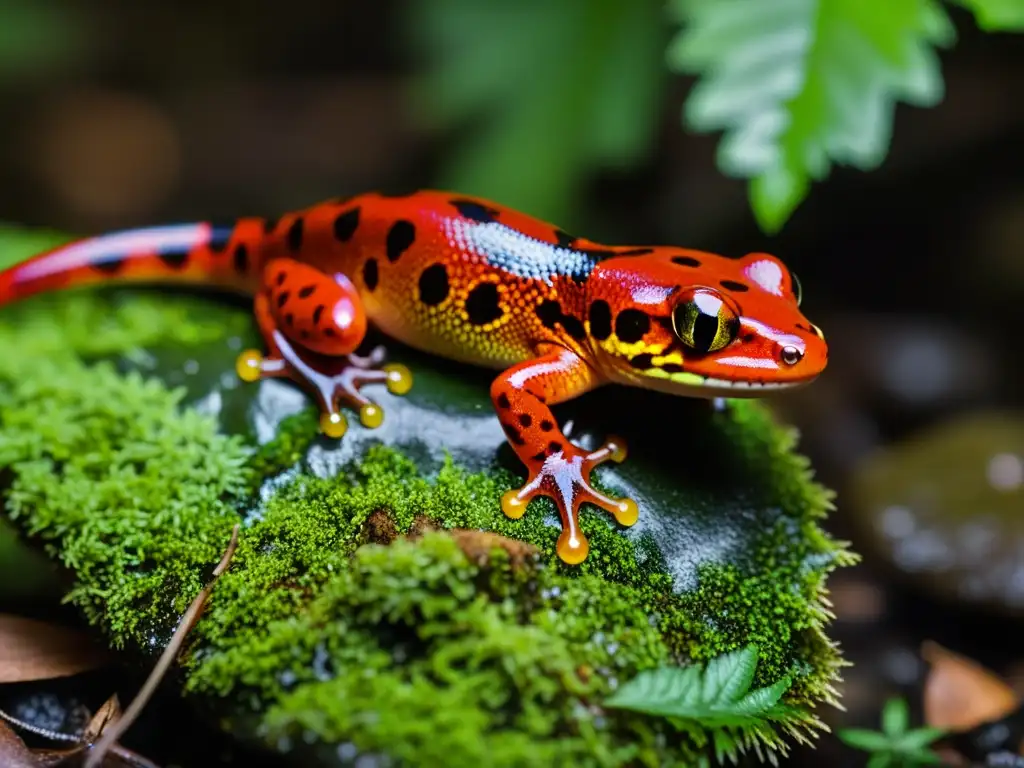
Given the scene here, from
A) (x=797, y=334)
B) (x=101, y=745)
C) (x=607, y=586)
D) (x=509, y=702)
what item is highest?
(x=797, y=334)

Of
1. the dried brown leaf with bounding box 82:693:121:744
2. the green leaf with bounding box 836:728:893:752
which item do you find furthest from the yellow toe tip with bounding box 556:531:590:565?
the dried brown leaf with bounding box 82:693:121:744

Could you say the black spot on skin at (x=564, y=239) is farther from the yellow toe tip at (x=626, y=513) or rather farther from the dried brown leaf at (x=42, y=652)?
the dried brown leaf at (x=42, y=652)

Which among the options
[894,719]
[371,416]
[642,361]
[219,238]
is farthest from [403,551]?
[219,238]

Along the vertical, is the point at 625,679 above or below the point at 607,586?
below

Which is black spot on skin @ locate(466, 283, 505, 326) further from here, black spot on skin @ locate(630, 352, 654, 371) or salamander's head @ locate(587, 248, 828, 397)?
black spot on skin @ locate(630, 352, 654, 371)

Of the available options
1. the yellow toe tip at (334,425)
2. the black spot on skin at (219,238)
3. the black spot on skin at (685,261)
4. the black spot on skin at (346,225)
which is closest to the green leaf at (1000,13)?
the black spot on skin at (685,261)

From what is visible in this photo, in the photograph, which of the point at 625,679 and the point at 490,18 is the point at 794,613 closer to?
the point at 625,679

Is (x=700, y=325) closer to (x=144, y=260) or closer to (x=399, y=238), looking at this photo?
(x=399, y=238)

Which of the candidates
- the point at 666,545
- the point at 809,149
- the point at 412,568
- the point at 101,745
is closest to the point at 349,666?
the point at 412,568
